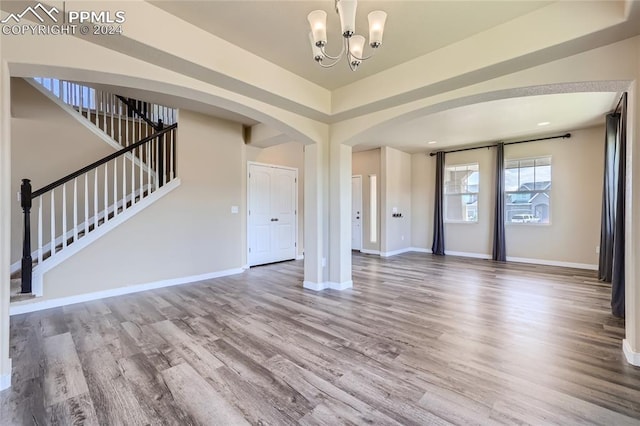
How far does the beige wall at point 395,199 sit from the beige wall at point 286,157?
83.3 inches

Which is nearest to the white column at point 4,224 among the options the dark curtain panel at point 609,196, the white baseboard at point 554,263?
the dark curtain panel at point 609,196

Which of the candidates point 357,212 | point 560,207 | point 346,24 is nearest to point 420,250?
point 357,212

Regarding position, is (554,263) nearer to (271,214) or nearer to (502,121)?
(502,121)

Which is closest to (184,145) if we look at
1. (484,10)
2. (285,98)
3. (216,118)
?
(216,118)

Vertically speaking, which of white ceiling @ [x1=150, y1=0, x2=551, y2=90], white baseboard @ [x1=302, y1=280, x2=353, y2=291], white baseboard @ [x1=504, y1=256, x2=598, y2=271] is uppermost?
white ceiling @ [x1=150, y1=0, x2=551, y2=90]

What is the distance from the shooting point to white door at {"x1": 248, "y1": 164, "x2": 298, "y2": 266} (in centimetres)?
567

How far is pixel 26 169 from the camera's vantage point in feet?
12.5

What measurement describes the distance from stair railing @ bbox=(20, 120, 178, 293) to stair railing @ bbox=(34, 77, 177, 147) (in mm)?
379

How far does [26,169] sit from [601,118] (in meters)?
9.06

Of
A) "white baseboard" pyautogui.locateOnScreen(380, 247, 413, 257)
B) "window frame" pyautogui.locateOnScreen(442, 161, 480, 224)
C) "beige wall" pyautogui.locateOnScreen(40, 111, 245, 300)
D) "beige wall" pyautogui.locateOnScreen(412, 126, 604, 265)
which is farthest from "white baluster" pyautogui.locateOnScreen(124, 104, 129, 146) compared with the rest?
"beige wall" pyautogui.locateOnScreen(412, 126, 604, 265)

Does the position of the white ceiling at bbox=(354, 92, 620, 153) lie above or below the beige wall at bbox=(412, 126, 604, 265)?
above

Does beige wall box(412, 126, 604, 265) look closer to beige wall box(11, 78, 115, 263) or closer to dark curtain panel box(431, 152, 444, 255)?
dark curtain panel box(431, 152, 444, 255)

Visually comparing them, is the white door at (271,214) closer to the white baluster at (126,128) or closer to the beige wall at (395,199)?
the white baluster at (126,128)

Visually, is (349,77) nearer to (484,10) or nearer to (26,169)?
(484,10)
